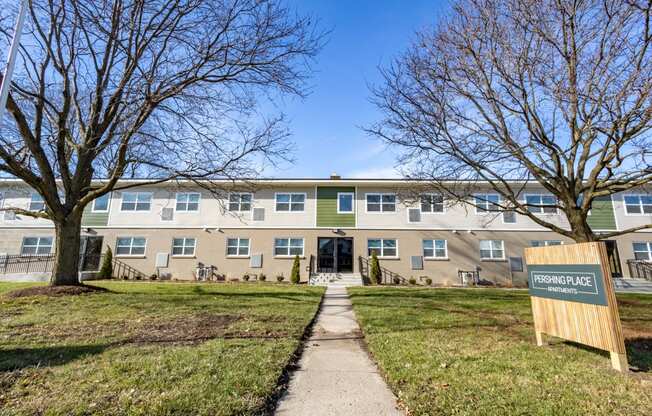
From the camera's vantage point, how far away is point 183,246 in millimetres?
19562

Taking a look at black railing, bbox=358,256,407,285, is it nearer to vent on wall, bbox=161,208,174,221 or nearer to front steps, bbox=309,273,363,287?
front steps, bbox=309,273,363,287

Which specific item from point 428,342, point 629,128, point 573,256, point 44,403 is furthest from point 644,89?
point 44,403

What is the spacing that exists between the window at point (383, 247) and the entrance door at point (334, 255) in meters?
1.20

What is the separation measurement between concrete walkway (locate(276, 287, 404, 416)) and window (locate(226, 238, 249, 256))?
1425cm

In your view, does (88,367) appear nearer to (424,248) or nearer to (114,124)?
(114,124)

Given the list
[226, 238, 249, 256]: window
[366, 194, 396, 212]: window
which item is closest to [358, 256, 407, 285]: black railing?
[366, 194, 396, 212]: window

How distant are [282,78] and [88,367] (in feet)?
28.0

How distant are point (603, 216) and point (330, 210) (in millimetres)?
16001

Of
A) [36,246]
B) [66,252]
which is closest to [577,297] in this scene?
[66,252]

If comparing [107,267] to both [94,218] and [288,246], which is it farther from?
[288,246]

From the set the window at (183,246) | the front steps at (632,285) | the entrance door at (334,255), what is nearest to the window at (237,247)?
the window at (183,246)

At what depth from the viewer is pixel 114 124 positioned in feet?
33.4

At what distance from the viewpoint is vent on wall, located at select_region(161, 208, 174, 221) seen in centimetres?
2002

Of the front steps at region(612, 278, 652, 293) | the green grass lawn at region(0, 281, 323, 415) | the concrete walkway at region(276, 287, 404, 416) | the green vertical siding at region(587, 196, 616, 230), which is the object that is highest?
the green vertical siding at region(587, 196, 616, 230)
